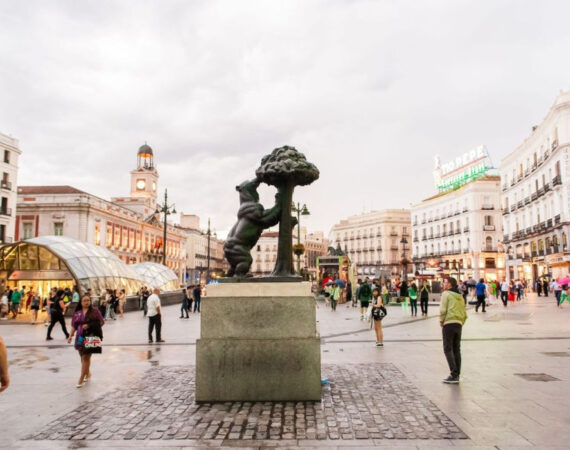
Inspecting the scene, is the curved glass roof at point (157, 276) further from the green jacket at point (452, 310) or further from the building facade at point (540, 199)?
the building facade at point (540, 199)

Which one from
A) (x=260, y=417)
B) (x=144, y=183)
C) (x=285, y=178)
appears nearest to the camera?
(x=260, y=417)

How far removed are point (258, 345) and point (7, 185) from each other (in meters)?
50.1

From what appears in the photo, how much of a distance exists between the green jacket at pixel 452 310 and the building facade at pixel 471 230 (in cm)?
5483

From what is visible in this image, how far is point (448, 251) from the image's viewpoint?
68.9m

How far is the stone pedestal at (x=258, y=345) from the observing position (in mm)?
5820

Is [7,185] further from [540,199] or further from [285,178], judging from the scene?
[540,199]

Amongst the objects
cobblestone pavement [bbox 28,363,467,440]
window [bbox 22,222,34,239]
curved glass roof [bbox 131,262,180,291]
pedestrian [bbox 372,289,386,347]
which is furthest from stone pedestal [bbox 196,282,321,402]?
window [bbox 22,222,34,239]

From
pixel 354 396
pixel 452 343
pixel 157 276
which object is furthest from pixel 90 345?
pixel 157 276

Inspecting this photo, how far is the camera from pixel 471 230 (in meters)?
63.6

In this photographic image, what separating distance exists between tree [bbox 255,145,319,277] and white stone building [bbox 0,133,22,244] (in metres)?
48.3

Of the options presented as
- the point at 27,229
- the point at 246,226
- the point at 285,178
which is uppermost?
the point at 27,229

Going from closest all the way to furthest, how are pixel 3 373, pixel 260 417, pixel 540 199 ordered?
1. pixel 3 373
2. pixel 260 417
3. pixel 540 199

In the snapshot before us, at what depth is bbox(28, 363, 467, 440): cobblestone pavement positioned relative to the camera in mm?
4547

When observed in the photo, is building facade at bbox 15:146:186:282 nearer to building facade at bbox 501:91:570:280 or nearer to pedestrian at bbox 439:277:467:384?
building facade at bbox 501:91:570:280
